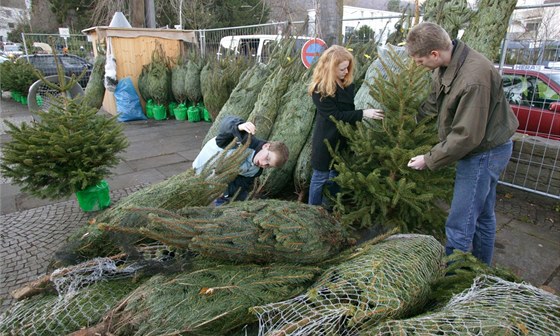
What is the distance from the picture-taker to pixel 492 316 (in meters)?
1.61

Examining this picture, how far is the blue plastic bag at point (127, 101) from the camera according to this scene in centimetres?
966

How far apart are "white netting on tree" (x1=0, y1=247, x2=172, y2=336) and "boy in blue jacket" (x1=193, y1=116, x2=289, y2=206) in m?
1.10

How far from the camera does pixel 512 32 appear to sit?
5.20 meters

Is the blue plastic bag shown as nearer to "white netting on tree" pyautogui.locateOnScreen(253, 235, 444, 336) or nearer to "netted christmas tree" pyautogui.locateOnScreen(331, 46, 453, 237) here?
"netted christmas tree" pyautogui.locateOnScreen(331, 46, 453, 237)

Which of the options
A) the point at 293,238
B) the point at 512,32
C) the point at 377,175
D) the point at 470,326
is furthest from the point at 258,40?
the point at 470,326

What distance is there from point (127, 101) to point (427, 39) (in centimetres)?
902

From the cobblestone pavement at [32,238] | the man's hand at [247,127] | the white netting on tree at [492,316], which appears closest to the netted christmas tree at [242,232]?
the white netting on tree at [492,316]

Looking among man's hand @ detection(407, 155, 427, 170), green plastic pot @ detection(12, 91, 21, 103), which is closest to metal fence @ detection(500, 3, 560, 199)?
man's hand @ detection(407, 155, 427, 170)

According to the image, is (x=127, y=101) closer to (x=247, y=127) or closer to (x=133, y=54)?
(x=133, y=54)

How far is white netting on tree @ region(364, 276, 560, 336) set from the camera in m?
1.53

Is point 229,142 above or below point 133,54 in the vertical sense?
below

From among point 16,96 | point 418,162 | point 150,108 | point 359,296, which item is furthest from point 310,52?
point 16,96

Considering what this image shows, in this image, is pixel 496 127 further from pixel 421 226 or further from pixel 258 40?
pixel 258 40

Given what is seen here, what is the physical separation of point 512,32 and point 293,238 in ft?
16.7
